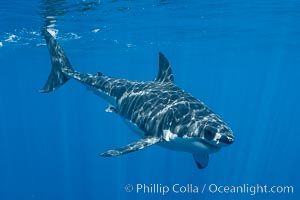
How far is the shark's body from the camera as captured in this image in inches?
284

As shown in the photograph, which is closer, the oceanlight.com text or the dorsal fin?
the dorsal fin

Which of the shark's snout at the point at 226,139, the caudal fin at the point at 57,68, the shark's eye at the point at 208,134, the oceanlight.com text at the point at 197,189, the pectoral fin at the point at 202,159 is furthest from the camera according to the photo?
the oceanlight.com text at the point at 197,189

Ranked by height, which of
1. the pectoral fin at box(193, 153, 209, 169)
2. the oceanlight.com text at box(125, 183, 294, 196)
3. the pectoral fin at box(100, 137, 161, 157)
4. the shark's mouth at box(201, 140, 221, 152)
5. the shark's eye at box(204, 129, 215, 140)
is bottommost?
the oceanlight.com text at box(125, 183, 294, 196)

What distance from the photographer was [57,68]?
43.4 ft

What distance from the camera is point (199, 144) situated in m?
7.22

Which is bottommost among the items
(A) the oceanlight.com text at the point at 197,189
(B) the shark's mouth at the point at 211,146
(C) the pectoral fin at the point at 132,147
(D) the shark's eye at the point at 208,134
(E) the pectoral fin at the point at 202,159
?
(A) the oceanlight.com text at the point at 197,189

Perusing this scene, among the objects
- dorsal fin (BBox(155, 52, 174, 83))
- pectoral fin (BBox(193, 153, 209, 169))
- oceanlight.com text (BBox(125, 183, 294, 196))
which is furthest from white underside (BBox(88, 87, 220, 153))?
oceanlight.com text (BBox(125, 183, 294, 196))

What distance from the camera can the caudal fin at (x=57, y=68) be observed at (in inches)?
508

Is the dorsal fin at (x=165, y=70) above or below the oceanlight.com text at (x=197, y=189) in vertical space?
above

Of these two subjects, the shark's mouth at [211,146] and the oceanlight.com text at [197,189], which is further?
the oceanlight.com text at [197,189]

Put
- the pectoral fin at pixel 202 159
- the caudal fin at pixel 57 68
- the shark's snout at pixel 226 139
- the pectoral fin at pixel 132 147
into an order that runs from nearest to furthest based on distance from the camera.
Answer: the shark's snout at pixel 226 139 → the pectoral fin at pixel 132 147 → the pectoral fin at pixel 202 159 → the caudal fin at pixel 57 68

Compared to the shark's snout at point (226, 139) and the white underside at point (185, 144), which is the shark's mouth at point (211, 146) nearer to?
the white underside at point (185, 144)

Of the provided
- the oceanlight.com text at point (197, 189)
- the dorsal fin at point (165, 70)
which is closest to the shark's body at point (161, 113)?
the dorsal fin at point (165, 70)

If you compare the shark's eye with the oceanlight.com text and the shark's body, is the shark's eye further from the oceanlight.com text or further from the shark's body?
the oceanlight.com text
